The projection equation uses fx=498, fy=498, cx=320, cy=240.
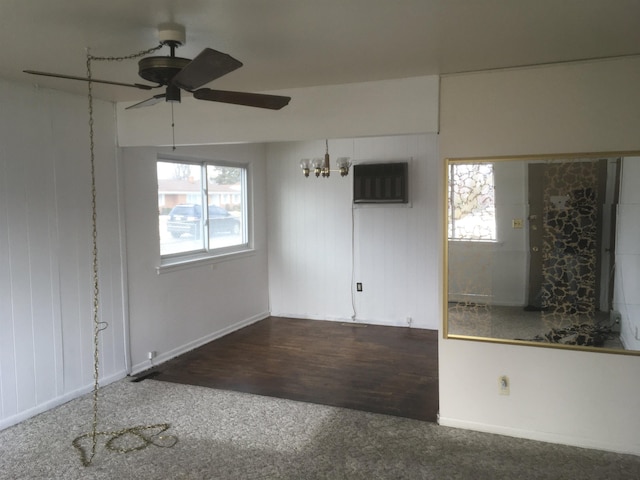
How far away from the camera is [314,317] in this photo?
6445 millimetres

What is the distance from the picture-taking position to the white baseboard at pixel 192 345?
4.56 meters

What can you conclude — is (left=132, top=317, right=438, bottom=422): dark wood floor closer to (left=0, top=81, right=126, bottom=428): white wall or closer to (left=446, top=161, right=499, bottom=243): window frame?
(left=0, top=81, right=126, bottom=428): white wall

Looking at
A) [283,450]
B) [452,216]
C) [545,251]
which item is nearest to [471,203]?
[452,216]

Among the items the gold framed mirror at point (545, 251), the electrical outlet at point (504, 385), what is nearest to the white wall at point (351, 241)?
the gold framed mirror at point (545, 251)

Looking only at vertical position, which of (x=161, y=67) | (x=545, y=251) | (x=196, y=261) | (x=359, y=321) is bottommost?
(x=359, y=321)

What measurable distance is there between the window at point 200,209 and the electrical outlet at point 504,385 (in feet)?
10.8

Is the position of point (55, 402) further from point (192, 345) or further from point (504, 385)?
point (504, 385)

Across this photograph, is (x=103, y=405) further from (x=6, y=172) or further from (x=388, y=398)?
(x=388, y=398)

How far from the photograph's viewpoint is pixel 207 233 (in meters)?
5.57

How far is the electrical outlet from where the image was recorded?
128 inches

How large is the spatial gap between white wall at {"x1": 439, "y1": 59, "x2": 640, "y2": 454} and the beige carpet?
0.48 feet

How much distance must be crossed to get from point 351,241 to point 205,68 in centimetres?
432

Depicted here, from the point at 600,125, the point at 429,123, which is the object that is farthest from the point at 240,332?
the point at 600,125

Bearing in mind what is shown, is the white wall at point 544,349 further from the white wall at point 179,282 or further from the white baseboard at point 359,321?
the white wall at point 179,282
